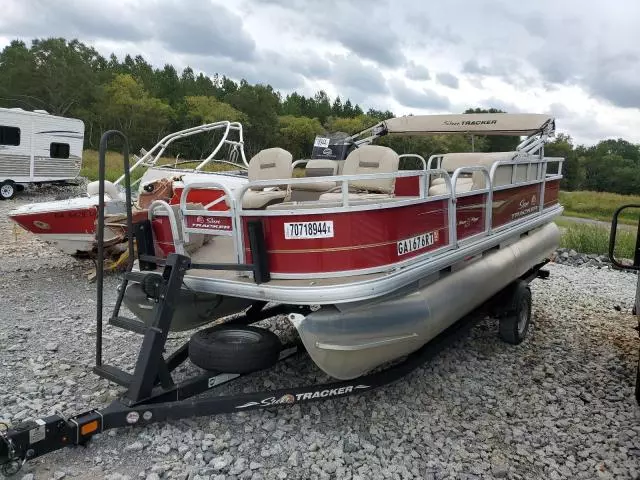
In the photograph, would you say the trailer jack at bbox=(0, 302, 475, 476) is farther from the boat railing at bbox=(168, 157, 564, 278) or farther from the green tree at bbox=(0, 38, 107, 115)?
the green tree at bbox=(0, 38, 107, 115)

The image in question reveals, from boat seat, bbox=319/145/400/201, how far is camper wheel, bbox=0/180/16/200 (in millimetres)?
14190

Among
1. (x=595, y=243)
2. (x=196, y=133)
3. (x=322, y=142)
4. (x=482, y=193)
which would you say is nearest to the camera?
(x=482, y=193)

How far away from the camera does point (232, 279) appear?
3600 mm

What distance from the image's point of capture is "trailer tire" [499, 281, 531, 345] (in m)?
5.36

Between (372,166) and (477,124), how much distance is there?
91.5 inches

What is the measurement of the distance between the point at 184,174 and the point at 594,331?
571 cm

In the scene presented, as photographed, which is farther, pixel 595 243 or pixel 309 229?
pixel 595 243

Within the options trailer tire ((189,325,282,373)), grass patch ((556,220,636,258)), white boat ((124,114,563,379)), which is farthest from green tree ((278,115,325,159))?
trailer tire ((189,325,282,373))

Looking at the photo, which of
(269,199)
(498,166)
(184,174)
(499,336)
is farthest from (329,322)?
(184,174)

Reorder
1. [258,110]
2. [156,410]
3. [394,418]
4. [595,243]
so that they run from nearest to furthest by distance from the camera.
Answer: [156,410] < [394,418] < [595,243] < [258,110]

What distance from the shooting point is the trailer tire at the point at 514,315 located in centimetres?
536

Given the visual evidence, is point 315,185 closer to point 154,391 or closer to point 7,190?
point 154,391

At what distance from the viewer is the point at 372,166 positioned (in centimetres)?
527

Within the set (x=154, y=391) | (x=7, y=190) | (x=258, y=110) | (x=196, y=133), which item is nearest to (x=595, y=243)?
(x=196, y=133)
